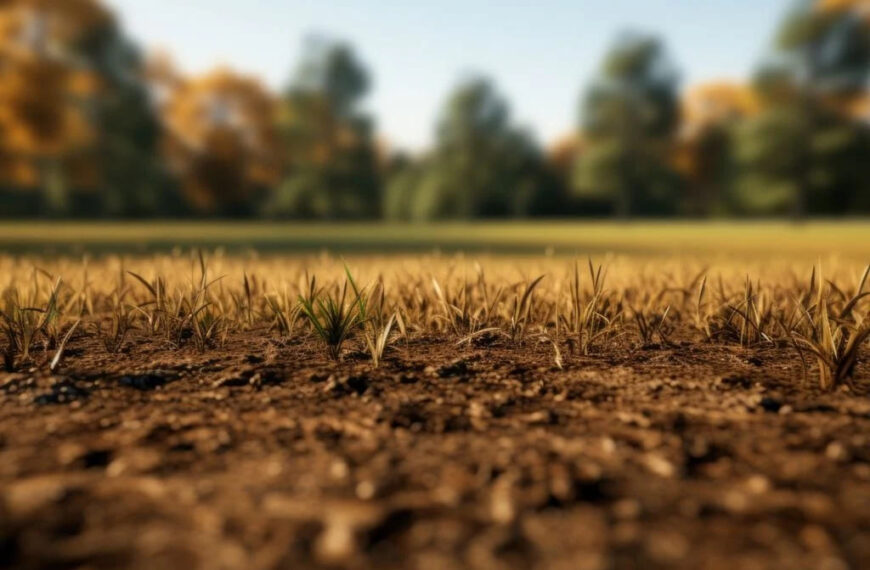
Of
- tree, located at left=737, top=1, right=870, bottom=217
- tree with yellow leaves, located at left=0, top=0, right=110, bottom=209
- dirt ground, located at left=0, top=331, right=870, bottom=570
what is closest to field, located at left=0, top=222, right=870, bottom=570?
dirt ground, located at left=0, top=331, right=870, bottom=570

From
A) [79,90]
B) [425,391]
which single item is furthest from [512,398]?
[79,90]

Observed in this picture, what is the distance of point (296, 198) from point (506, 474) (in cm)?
3797

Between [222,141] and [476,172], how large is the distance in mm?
15315

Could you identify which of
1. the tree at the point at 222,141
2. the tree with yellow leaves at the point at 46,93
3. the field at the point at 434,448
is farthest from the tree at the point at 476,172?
the field at the point at 434,448

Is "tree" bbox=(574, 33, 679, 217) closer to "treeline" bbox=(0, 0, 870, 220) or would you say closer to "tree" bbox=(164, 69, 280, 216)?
"treeline" bbox=(0, 0, 870, 220)

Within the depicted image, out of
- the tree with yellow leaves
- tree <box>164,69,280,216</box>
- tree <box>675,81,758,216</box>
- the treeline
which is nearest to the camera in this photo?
the tree with yellow leaves

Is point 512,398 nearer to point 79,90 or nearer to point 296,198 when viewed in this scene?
point 79,90

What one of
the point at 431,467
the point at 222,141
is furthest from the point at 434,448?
the point at 222,141

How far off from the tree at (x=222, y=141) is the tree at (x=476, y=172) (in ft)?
27.9

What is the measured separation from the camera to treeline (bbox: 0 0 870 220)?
29.0 m

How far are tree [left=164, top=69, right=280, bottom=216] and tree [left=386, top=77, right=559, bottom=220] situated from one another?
8.51m

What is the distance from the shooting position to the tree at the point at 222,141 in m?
37.4

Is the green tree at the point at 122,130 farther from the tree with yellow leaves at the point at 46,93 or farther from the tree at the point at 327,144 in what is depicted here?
the tree at the point at 327,144

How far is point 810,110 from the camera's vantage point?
3159 centimetres
